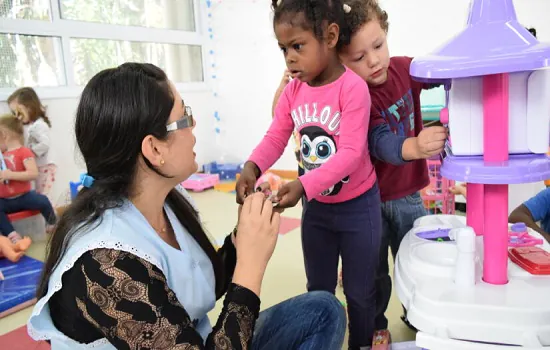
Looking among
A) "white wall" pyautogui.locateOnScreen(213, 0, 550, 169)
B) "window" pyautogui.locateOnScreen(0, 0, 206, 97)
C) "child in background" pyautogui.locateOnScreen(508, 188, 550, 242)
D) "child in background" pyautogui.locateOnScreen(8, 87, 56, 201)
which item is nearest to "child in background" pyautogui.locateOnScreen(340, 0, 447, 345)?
"child in background" pyautogui.locateOnScreen(508, 188, 550, 242)

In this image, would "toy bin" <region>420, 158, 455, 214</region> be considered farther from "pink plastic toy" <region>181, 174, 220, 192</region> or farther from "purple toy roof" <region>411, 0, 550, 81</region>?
"pink plastic toy" <region>181, 174, 220, 192</region>

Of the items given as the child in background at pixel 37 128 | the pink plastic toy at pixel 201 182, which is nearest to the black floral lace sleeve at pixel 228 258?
the child in background at pixel 37 128

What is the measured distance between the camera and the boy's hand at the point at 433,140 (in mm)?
835

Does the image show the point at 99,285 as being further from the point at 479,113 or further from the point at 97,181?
the point at 479,113

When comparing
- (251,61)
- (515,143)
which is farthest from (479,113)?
(251,61)

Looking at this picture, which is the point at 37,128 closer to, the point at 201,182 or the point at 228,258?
the point at 201,182

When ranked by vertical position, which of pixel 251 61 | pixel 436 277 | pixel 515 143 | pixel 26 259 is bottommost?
pixel 26 259

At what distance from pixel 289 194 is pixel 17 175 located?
2.49 metres

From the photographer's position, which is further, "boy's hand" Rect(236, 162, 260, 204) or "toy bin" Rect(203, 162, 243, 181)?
"toy bin" Rect(203, 162, 243, 181)

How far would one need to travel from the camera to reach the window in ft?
11.1

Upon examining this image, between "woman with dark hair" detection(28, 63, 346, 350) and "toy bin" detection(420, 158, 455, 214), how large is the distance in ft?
5.71

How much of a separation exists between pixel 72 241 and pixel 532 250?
33.6 inches

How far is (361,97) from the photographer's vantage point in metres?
1.11

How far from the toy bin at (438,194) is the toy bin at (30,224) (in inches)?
97.0
